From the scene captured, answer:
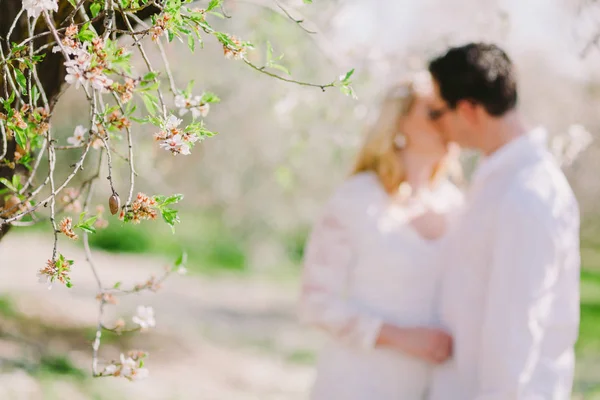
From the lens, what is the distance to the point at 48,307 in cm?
968

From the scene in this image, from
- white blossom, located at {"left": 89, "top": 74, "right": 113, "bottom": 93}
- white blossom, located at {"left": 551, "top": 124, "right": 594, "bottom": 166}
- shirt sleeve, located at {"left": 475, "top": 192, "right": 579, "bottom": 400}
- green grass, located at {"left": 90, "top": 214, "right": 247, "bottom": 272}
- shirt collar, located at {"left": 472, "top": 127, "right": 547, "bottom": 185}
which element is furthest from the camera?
green grass, located at {"left": 90, "top": 214, "right": 247, "bottom": 272}

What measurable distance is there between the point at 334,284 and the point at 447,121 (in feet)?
2.87

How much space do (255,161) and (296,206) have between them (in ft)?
8.25

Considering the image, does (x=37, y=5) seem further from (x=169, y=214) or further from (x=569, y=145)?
(x=569, y=145)

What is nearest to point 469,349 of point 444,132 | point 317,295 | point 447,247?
point 447,247

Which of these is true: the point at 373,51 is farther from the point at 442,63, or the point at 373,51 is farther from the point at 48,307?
the point at 48,307

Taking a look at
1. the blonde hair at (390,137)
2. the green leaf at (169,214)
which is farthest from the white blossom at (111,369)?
the blonde hair at (390,137)

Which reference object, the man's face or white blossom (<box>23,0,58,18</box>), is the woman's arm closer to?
the man's face

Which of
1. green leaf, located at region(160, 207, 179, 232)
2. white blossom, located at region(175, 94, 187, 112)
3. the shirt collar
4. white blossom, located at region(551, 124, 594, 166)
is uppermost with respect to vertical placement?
white blossom, located at region(551, 124, 594, 166)

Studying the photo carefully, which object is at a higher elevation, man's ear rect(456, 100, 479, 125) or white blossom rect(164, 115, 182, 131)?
man's ear rect(456, 100, 479, 125)

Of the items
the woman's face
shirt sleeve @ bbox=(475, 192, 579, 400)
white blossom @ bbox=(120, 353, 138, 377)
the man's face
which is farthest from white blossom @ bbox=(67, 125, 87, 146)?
the woman's face

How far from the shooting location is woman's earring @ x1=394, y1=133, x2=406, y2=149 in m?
3.35

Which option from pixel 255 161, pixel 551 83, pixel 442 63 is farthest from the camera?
pixel 255 161

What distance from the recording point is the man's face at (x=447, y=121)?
300 centimetres
